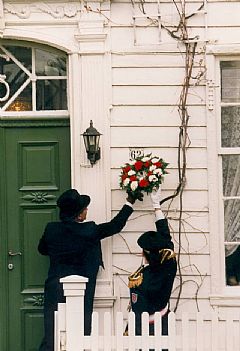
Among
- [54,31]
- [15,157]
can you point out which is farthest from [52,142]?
[54,31]

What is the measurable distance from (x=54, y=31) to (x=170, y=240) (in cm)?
237

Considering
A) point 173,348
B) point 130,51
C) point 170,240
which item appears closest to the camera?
point 173,348

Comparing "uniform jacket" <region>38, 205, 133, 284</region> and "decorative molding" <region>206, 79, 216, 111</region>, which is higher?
"decorative molding" <region>206, 79, 216, 111</region>

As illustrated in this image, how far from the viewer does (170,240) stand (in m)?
Result: 8.27

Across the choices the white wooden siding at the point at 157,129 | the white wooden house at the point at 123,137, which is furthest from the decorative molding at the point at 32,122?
the white wooden siding at the point at 157,129

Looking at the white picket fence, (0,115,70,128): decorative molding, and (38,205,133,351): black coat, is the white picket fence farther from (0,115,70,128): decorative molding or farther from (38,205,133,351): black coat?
(0,115,70,128): decorative molding

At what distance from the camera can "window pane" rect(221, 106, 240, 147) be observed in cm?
891

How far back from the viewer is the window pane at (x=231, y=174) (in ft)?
29.2

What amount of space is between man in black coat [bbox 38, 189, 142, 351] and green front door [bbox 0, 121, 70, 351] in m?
0.42

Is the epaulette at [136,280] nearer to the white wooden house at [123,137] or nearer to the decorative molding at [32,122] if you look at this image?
the white wooden house at [123,137]

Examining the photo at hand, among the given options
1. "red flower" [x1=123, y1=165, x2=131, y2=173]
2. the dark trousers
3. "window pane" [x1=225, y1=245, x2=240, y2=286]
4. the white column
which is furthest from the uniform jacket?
"window pane" [x1=225, y1=245, x2=240, y2=286]

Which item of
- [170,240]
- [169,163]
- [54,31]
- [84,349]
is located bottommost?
[84,349]

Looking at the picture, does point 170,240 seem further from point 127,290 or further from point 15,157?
point 15,157

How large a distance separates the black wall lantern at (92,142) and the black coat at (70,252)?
1.95 feet
